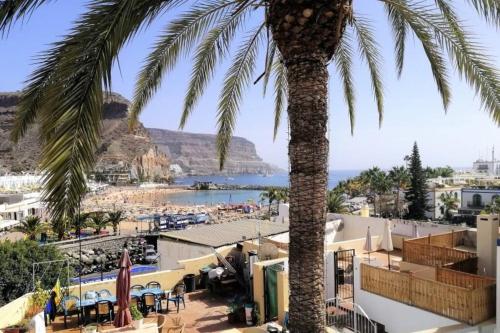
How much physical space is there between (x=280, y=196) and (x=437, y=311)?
141ft

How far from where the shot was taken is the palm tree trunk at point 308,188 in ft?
14.6

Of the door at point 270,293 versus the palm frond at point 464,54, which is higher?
the palm frond at point 464,54

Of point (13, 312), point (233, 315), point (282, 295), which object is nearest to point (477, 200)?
point (282, 295)

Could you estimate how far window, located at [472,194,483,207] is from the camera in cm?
4847

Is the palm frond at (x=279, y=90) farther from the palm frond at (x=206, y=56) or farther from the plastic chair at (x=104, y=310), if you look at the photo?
the plastic chair at (x=104, y=310)

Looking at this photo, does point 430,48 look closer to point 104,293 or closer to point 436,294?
point 436,294

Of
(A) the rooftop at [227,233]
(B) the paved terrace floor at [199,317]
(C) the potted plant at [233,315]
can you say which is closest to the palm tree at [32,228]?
(A) the rooftop at [227,233]

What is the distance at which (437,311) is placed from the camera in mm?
9414

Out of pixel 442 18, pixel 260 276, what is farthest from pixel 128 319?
pixel 442 18

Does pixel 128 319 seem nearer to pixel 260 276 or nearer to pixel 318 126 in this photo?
pixel 260 276

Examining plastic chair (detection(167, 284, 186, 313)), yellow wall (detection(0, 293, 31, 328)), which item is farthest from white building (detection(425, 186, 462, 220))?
yellow wall (detection(0, 293, 31, 328))

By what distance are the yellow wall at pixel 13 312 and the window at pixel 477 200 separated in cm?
4960

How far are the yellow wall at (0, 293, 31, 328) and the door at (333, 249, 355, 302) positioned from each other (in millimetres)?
8654

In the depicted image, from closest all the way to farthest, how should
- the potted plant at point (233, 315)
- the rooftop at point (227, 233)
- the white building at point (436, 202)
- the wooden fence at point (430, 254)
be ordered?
the potted plant at point (233, 315) < the wooden fence at point (430, 254) < the rooftop at point (227, 233) < the white building at point (436, 202)
